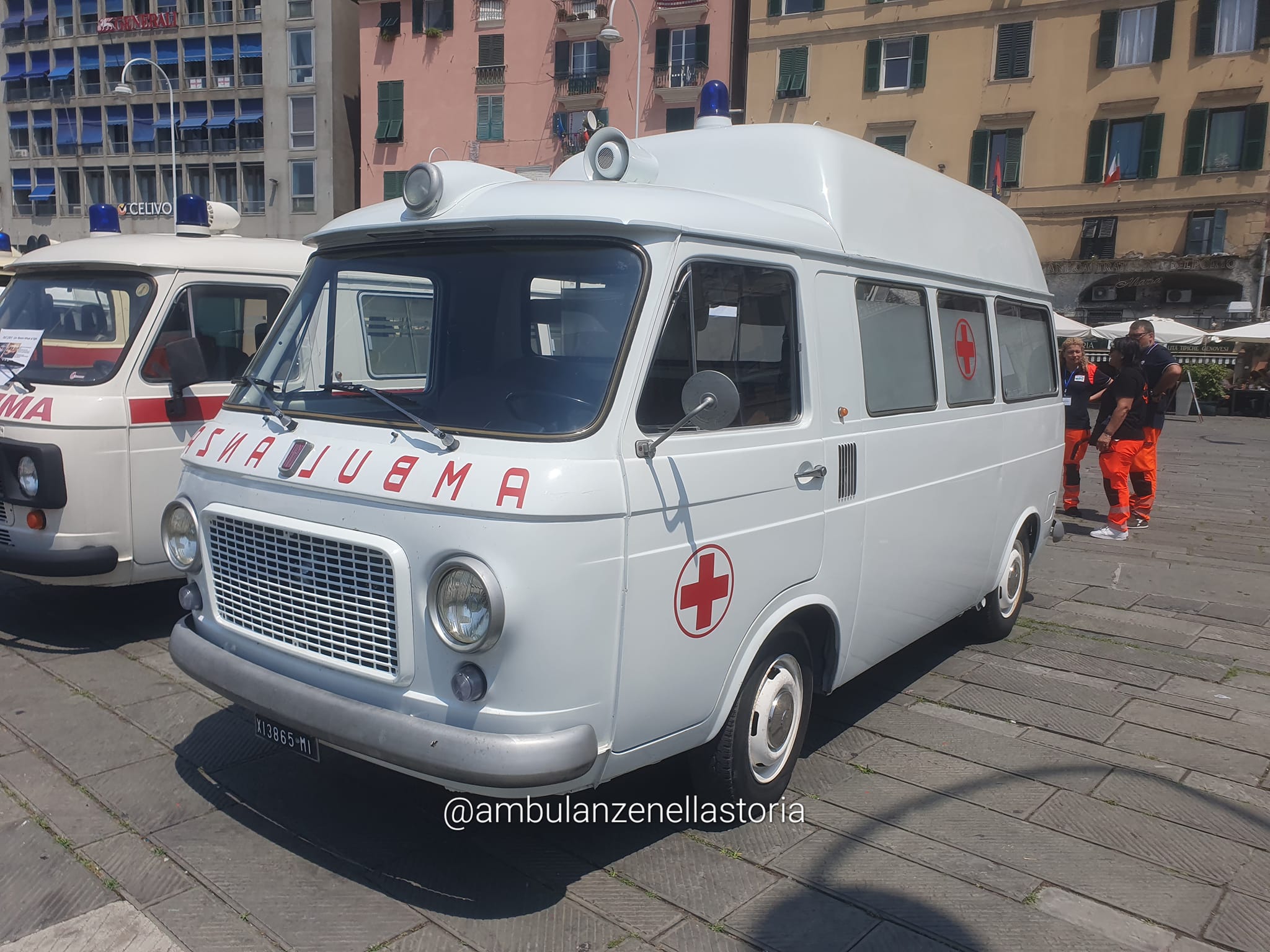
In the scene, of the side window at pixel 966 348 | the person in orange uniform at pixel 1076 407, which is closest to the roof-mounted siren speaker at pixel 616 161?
the side window at pixel 966 348

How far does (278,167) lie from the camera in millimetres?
47406

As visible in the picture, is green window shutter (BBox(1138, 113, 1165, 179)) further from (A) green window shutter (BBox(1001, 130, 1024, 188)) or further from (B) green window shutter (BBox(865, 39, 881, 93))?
(B) green window shutter (BBox(865, 39, 881, 93))

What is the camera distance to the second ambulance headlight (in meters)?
2.99

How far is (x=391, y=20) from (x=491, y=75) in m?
5.60

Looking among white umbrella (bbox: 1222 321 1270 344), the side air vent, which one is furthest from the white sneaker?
white umbrella (bbox: 1222 321 1270 344)

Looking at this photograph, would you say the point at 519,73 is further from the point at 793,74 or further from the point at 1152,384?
the point at 1152,384

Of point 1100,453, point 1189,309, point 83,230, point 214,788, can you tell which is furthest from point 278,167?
point 214,788

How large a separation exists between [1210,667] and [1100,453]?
4.49 metres

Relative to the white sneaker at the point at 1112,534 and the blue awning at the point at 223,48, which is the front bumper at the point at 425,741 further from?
the blue awning at the point at 223,48

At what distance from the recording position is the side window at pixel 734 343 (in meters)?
3.42

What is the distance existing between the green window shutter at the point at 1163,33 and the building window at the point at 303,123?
3412 centimetres

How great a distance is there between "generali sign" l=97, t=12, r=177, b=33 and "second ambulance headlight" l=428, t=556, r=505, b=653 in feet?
181

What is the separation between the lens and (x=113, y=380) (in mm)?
5887

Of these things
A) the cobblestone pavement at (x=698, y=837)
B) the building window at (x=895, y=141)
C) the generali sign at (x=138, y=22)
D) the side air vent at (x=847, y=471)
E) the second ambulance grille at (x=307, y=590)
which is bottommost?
the cobblestone pavement at (x=698, y=837)
